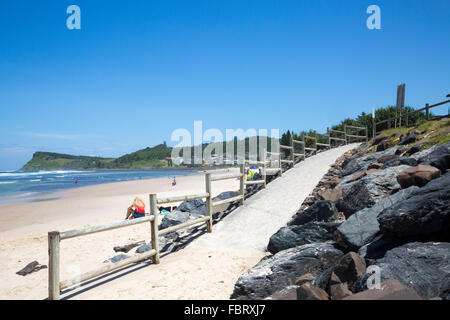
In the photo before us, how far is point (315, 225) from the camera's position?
503cm

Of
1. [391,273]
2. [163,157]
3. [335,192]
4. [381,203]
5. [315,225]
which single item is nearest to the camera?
[391,273]

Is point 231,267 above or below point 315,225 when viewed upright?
below

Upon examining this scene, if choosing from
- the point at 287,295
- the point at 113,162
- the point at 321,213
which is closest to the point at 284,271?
the point at 287,295

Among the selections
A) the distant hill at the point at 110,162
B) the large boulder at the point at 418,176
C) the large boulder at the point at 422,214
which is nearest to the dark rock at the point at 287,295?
the large boulder at the point at 422,214

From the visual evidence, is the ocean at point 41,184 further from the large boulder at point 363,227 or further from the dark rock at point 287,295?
the large boulder at point 363,227

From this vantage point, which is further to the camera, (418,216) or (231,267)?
(231,267)

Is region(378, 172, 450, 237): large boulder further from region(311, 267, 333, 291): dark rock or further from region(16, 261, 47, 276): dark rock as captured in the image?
region(16, 261, 47, 276): dark rock

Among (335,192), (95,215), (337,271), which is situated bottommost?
(95,215)

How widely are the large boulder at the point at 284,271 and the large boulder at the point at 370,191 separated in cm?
167

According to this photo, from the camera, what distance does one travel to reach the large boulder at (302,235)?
4.84 metres

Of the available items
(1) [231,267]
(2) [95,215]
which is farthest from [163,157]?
(1) [231,267]

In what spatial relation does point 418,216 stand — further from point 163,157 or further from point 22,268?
point 163,157
